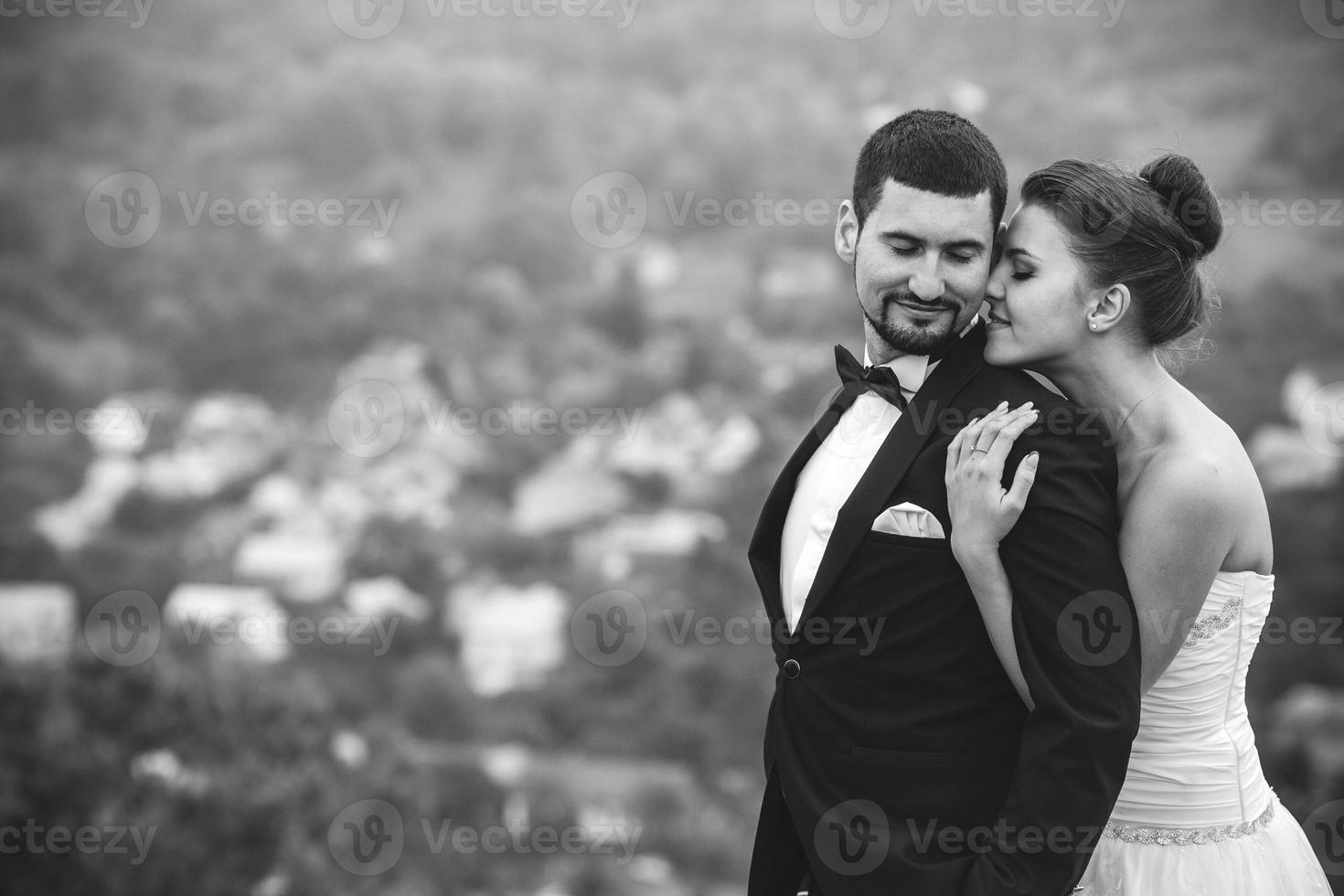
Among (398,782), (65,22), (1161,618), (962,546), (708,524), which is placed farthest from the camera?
(65,22)

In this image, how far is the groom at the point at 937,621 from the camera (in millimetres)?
1524

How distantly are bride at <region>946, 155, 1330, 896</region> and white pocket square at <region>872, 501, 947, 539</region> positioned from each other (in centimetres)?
7

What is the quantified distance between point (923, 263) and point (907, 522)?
1.29 feet

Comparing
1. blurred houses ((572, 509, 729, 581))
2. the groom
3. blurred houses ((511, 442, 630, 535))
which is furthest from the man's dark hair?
blurred houses ((511, 442, 630, 535))

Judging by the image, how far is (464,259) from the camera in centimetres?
712

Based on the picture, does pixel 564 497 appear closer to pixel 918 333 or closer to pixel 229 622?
pixel 229 622

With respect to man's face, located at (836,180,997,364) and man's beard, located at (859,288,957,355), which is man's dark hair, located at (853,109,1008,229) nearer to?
man's face, located at (836,180,997,364)

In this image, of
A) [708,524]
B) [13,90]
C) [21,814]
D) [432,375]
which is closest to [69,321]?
[13,90]

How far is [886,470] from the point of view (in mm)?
1676

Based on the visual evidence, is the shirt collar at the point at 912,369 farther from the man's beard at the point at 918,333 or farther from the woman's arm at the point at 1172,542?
the woman's arm at the point at 1172,542

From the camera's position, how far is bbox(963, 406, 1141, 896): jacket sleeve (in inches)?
59.3

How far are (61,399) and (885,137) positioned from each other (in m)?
6.45

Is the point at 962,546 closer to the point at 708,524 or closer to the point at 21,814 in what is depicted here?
the point at 21,814

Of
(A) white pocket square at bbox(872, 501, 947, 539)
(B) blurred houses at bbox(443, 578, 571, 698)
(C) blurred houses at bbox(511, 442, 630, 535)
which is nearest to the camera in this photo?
(A) white pocket square at bbox(872, 501, 947, 539)
